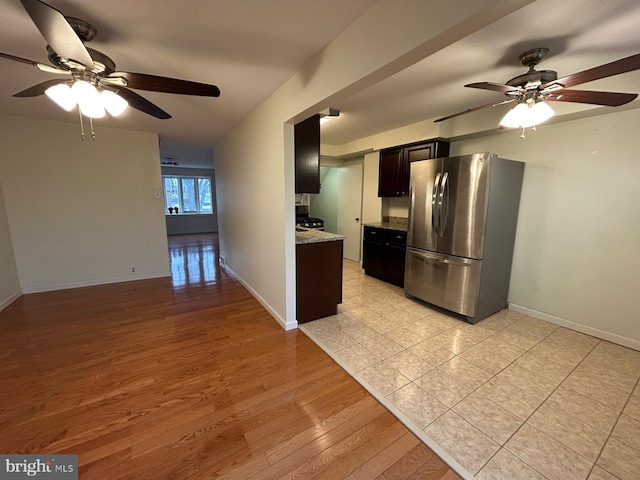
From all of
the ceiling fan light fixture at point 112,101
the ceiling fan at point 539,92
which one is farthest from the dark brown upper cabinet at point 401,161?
the ceiling fan light fixture at point 112,101

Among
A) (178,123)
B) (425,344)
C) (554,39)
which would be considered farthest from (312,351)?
(178,123)

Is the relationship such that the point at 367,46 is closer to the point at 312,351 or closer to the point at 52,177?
the point at 312,351

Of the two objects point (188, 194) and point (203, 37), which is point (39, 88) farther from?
point (188, 194)

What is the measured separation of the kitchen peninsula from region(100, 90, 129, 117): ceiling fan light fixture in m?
1.80

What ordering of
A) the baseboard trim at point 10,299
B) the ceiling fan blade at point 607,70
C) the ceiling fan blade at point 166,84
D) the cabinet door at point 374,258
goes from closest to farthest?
the ceiling fan blade at point 607,70, the ceiling fan blade at point 166,84, the baseboard trim at point 10,299, the cabinet door at point 374,258

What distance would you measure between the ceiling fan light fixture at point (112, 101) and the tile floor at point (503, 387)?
2446 millimetres

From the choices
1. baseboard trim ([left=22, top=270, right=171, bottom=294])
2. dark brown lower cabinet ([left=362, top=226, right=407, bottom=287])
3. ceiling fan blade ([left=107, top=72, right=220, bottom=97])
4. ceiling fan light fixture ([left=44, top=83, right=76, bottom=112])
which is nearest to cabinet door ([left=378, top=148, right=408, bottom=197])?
dark brown lower cabinet ([left=362, top=226, right=407, bottom=287])

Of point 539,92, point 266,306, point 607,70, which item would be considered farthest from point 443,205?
point 266,306

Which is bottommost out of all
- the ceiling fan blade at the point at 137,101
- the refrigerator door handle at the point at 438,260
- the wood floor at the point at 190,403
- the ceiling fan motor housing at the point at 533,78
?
the wood floor at the point at 190,403

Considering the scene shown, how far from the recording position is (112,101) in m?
1.67

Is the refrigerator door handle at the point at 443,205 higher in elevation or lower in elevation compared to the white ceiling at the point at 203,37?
lower

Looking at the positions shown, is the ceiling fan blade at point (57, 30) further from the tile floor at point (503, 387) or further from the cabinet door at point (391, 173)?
the cabinet door at point (391, 173)

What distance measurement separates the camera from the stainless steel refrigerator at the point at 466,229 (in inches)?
110

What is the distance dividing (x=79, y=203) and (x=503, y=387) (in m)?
5.65
